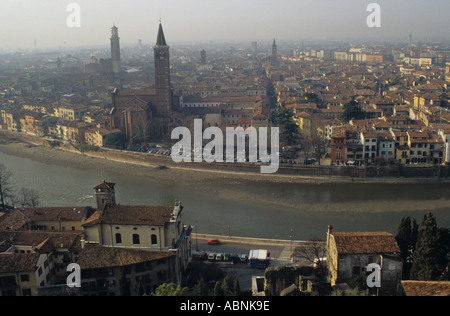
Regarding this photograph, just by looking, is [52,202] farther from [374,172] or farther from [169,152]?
[374,172]

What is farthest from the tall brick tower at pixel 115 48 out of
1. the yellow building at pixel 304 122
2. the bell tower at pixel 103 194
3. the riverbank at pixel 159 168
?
the bell tower at pixel 103 194

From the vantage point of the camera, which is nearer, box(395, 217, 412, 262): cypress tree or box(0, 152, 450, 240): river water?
box(395, 217, 412, 262): cypress tree

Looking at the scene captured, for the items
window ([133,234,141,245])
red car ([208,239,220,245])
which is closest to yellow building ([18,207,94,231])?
window ([133,234,141,245])

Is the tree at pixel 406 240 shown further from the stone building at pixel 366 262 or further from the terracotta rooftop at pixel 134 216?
the terracotta rooftop at pixel 134 216

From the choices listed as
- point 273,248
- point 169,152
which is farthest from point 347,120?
point 273,248

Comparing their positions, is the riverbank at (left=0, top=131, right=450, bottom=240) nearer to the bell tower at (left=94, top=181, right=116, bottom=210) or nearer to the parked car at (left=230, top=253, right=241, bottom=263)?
the parked car at (left=230, top=253, right=241, bottom=263)

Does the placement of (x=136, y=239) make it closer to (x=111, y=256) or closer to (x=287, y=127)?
(x=111, y=256)
